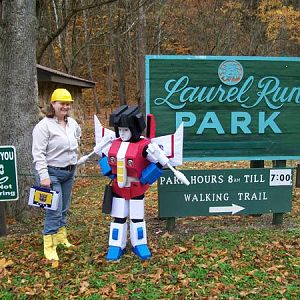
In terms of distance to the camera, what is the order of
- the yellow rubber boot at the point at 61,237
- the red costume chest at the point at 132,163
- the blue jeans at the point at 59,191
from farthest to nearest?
the yellow rubber boot at the point at 61,237 → the blue jeans at the point at 59,191 → the red costume chest at the point at 132,163

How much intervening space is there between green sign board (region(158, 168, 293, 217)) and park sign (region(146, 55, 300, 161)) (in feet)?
0.74

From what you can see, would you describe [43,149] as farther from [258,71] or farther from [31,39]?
[258,71]

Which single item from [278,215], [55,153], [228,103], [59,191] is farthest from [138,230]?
[278,215]

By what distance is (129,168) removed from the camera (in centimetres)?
442

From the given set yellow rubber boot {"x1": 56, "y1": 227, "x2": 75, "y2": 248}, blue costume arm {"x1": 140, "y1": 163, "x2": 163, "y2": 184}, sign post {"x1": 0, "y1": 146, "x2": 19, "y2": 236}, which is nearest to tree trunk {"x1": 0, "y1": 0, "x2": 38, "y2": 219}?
sign post {"x1": 0, "y1": 146, "x2": 19, "y2": 236}

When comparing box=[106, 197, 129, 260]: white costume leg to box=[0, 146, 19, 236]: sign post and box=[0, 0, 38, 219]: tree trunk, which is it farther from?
box=[0, 0, 38, 219]: tree trunk

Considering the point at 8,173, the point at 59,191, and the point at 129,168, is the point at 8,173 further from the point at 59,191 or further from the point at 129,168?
the point at 129,168

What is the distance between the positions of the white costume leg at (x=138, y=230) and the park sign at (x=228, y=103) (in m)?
1.09

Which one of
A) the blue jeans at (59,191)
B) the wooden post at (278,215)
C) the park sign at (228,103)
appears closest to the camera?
the blue jeans at (59,191)

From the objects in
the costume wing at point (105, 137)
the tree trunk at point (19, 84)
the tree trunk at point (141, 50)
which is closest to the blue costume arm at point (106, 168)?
the costume wing at point (105, 137)

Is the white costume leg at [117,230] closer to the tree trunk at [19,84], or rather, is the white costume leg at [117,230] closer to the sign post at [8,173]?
the sign post at [8,173]

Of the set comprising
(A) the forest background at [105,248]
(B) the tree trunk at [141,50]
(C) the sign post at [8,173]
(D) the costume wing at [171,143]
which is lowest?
(A) the forest background at [105,248]

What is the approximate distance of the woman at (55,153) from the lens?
4406 mm

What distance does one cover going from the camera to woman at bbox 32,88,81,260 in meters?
4.41
